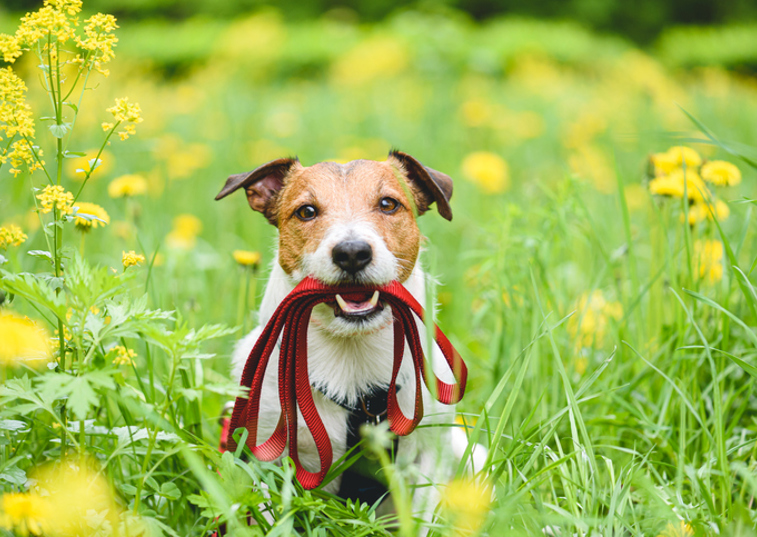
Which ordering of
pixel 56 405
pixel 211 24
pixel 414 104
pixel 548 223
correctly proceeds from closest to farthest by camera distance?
pixel 56 405
pixel 548 223
pixel 414 104
pixel 211 24

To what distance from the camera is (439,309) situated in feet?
9.78

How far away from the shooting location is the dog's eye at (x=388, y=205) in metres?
2.34

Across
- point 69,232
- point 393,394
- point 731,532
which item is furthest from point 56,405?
point 69,232

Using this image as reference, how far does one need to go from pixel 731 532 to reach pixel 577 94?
9.15 meters

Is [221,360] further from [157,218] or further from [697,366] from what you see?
[697,366]

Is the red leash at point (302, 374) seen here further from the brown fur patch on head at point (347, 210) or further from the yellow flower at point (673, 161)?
the yellow flower at point (673, 161)

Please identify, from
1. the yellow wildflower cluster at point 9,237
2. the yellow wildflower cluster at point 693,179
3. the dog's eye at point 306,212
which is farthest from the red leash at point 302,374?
the yellow wildflower cluster at point 693,179

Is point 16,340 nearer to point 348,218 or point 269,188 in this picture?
point 348,218

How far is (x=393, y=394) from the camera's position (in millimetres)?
1982

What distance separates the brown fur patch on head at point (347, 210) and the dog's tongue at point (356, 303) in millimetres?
169

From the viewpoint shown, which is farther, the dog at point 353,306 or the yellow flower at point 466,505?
the dog at point 353,306

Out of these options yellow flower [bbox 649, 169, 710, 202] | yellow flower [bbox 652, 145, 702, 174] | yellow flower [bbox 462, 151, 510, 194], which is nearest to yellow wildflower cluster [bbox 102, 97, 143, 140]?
yellow flower [bbox 649, 169, 710, 202]

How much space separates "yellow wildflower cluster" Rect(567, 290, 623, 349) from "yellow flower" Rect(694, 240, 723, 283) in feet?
1.44

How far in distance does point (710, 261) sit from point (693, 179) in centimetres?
47
